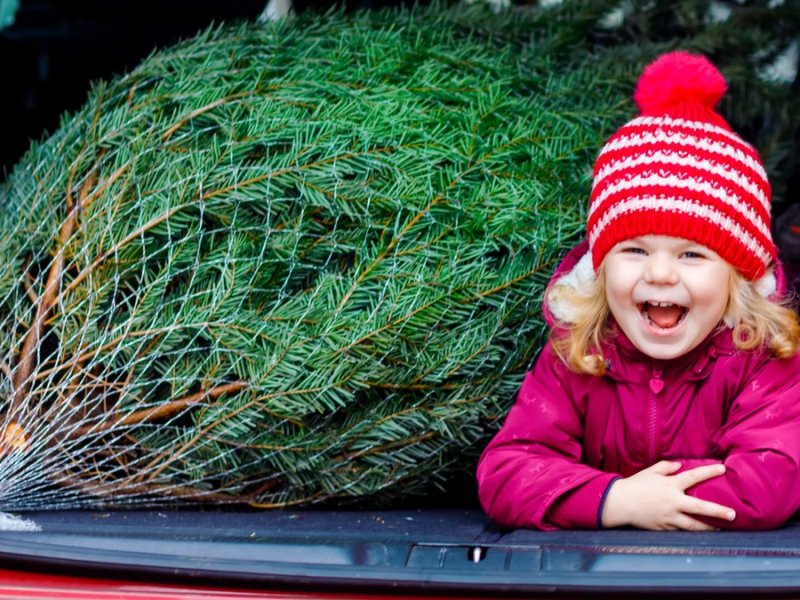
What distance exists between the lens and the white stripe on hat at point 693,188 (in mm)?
1614

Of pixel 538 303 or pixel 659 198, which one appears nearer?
pixel 659 198

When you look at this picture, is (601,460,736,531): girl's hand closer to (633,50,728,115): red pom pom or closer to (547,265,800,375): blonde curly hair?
(547,265,800,375): blonde curly hair

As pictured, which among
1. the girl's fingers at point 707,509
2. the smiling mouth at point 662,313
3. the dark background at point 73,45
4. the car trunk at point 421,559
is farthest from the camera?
the dark background at point 73,45

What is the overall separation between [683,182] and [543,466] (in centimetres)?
45

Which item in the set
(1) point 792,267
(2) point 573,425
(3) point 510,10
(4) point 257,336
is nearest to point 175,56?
(4) point 257,336

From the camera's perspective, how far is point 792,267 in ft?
6.98

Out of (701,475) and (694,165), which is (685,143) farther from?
(701,475)

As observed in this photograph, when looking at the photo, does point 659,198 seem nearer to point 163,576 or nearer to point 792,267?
point 792,267

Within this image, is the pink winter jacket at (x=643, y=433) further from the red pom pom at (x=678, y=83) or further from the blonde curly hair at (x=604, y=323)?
the red pom pom at (x=678, y=83)

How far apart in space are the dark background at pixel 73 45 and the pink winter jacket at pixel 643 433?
70.3 inches

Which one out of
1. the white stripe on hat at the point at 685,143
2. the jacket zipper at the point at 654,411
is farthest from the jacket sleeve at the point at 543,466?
the white stripe on hat at the point at 685,143

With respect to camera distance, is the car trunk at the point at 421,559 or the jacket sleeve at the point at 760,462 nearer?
the car trunk at the point at 421,559

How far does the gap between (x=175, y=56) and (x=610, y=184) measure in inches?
32.5

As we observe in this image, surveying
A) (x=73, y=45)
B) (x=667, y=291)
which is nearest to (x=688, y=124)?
(x=667, y=291)
